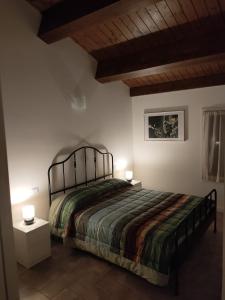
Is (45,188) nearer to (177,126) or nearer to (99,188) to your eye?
(99,188)

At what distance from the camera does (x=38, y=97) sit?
3236 mm

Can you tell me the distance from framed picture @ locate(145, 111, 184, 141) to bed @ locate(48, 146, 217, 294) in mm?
1474

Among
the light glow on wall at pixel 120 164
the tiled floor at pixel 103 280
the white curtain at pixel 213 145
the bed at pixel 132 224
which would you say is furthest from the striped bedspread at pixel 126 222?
the white curtain at pixel 213 145

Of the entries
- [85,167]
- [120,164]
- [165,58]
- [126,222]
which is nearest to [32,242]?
[126,222]

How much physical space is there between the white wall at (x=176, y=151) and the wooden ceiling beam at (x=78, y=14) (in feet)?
8.00

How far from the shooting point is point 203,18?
9.44ft

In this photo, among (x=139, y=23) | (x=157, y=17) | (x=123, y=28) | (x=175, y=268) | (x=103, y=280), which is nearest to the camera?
(x=175, y=268)

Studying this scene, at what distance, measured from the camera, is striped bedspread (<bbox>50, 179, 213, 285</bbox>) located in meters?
2.29

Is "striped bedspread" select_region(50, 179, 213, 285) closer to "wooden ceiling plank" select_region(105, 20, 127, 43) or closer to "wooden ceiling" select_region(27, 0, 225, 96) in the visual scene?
"wooden ceiling" select_region(27, 0, 225, 96)

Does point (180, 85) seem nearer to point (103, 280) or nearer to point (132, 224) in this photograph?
point (132, 224)

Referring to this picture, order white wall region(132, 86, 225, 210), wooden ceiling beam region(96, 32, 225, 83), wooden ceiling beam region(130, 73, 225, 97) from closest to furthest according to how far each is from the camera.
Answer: wooden ceiling beam region(96, 32, 225, 83)
wooden ceiling beam region(130, 73, 225, 97)
white wall region(132, 86, 225, 210)

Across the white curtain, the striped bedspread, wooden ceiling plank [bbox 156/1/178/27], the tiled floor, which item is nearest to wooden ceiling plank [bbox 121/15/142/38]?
wooden ceiling plank [bbox 156/1/178/27]

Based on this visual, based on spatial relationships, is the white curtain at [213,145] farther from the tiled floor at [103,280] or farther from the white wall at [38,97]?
the white wall at [38,97]

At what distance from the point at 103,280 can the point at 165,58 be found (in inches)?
119
